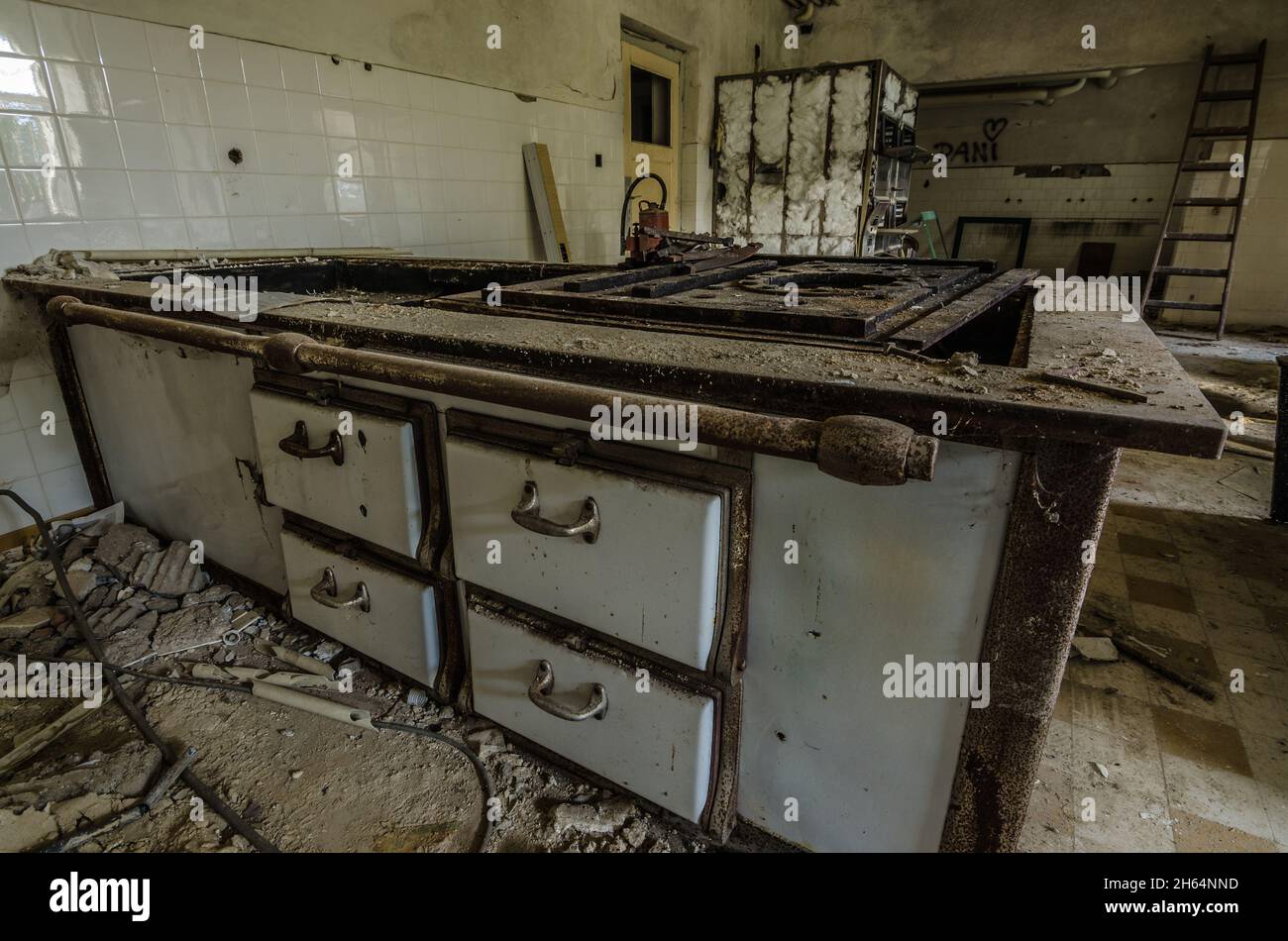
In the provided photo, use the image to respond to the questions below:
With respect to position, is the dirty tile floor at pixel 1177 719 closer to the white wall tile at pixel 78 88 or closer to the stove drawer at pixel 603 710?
the stove drawer at pixel 603 710

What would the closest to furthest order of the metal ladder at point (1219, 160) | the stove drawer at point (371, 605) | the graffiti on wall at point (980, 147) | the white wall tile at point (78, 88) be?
1. the stove drawer at point (371, 605)
2. the white wall tile at point (78, 88)
3. the metal ladder at point (1219, 160)
4. the graffiti on wall at point (980, 147)

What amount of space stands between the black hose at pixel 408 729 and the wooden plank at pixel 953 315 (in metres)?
1.09

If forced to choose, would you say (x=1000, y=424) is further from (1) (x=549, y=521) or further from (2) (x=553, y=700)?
(2) (x=553, y=700)

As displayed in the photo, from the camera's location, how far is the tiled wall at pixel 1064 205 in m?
7.58

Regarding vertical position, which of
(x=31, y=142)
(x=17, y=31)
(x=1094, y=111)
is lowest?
(x=31, y=142)

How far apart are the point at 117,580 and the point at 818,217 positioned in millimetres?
4621

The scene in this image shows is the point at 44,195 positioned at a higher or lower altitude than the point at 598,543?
higher

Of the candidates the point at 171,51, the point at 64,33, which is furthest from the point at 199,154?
the point at 64,33

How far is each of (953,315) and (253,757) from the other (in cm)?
166

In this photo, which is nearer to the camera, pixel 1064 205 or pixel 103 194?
pixel 103 194

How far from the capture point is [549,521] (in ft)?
3.22

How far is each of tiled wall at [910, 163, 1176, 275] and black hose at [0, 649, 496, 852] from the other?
8.88 meters

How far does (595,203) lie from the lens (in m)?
4.14

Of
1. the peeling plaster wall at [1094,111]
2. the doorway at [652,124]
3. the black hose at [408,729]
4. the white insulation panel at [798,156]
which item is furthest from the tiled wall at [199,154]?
the peeling plaster wall at [1094,111]
